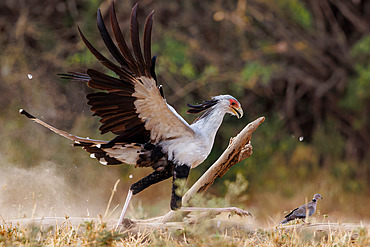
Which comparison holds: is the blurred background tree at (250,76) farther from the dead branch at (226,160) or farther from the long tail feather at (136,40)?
the long tail feather at (136,40)

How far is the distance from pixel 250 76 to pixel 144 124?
4070 mm

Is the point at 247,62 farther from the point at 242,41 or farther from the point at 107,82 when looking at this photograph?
the point at 107,82

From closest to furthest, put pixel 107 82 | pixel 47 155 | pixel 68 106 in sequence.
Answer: pixel 107 82 < pixel 47 155 < pixel 68 106

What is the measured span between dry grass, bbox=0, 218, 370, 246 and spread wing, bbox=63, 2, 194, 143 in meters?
0.62

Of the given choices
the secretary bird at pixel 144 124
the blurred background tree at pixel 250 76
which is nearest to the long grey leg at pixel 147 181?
the secretary bird at pixel 144 124

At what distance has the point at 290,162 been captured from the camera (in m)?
7.32

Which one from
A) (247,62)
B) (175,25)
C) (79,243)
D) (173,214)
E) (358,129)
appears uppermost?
(175,25)

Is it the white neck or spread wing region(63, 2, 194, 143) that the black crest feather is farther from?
spread wing region(63, 2, 194, 143)

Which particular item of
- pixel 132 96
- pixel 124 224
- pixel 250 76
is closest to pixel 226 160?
pixel 124 224

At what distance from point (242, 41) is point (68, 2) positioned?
2775mm

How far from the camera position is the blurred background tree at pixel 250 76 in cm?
702

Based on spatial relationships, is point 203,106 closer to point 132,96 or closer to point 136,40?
Result: point 132,96

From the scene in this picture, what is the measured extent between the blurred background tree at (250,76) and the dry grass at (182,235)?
329cm

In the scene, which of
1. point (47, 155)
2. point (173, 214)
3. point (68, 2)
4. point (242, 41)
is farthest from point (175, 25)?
point (173, 214)
